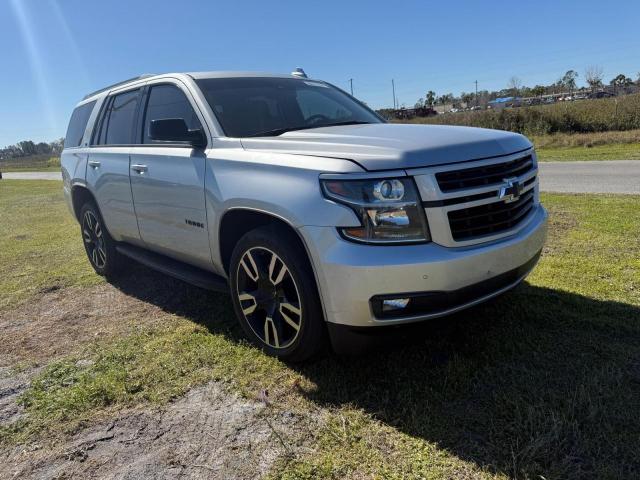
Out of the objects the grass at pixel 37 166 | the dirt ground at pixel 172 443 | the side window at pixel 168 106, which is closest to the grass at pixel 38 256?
the side window at pixel 168 106

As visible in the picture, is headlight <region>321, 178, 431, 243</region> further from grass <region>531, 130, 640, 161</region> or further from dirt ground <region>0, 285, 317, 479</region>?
grass <region>531, 130, 640, 161</region>

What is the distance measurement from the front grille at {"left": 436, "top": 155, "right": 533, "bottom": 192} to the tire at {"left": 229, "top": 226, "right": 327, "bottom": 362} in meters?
0.89

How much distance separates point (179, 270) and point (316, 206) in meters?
1.85

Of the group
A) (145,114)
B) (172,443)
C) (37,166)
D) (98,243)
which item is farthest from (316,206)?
(37,166)

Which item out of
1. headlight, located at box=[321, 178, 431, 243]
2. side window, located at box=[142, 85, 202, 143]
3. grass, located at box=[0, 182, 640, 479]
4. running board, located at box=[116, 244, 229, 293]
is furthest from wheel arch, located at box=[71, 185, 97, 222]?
headlight, located at box=[321, 178, 431, 243]

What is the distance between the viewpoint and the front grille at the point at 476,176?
105 inches

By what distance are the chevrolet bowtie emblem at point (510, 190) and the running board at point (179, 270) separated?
1.97m

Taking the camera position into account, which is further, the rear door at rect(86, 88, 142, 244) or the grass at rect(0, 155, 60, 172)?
the grass at rect(0, 155, 60, 172)

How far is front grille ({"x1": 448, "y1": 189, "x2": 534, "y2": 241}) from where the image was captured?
270 centimetres

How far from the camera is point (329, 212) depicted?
268 centimetres

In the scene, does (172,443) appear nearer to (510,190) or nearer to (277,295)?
(277,295)

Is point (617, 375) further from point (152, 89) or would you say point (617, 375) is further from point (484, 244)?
point (152, 89)

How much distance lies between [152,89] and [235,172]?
1738 millimetres

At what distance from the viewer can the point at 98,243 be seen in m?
5.69
